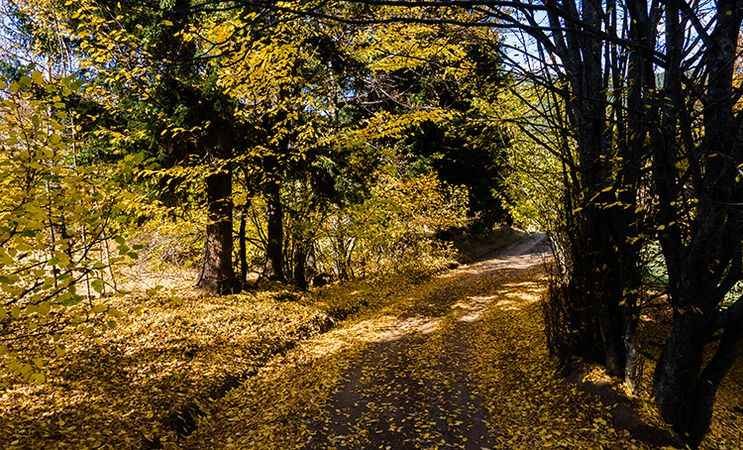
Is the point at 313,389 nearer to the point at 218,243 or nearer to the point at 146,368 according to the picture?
the point at 146,368

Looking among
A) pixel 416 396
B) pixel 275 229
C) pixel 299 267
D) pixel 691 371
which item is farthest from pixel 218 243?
pixel 691 371

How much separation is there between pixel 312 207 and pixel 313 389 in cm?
642

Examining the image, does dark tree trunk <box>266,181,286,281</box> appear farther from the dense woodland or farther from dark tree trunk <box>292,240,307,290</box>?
dark tree trunk <box>292,240,307,290</box>

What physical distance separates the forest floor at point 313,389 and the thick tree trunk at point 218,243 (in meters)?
0.64

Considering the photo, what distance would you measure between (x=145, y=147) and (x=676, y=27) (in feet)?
33.1

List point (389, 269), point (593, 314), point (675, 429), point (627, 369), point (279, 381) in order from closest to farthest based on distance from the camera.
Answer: point (675, 429)
point (627, 369)
point (593, 314)
point (279, 381)
point (389, 269)

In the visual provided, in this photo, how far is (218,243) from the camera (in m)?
10.6

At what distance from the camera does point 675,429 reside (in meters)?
4.31

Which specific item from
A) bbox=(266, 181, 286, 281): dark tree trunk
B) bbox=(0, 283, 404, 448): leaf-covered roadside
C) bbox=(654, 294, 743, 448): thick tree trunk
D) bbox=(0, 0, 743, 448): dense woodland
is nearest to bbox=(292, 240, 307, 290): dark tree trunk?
bbox=(0, 0, 743, 448): dense woodland

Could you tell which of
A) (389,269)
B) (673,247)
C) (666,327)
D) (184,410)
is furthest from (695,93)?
(389,269)

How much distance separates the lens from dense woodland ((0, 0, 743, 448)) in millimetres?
3568

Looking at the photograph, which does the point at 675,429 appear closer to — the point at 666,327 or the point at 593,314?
the point at 593,314

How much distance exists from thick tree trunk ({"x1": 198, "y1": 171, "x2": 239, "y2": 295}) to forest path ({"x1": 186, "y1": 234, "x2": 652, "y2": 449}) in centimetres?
304

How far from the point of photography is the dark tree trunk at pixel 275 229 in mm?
11430
